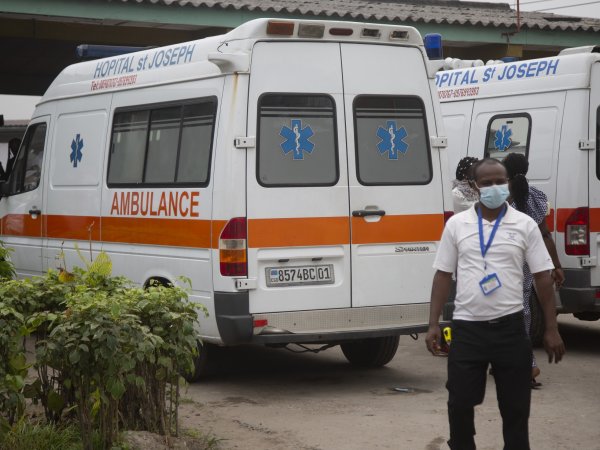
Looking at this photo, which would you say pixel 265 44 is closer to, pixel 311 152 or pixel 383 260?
pixel 311 152

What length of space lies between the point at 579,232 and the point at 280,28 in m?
3.30

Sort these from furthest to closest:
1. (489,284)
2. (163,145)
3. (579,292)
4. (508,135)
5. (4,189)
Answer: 1. (4,189)
2. (508,135)
3. (579,292)
4. (163,145)
5. (489,284)

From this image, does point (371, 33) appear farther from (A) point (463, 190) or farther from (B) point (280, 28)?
(A) point (463, 190)

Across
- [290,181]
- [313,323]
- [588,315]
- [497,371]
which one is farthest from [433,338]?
[588,315]

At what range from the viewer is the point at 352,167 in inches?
346

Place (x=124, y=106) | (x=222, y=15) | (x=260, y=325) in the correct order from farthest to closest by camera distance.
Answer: (x=222, y=15)
(x=124, y=106)
(x=260, y=325)

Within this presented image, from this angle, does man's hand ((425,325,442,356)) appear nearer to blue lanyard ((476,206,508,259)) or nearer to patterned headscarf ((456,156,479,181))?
blue lanyard ((476,206,508,259))

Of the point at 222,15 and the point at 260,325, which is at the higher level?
the point at 222,15

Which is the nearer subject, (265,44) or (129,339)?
(129,339)

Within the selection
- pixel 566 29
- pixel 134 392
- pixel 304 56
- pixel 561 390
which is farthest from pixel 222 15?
pixel 134 392

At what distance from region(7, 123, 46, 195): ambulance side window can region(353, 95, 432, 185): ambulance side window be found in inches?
142

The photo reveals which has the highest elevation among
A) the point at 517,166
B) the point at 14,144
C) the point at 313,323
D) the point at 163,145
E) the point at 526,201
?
the point at 14,144

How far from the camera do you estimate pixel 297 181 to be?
861cm

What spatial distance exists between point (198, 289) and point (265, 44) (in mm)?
1870
